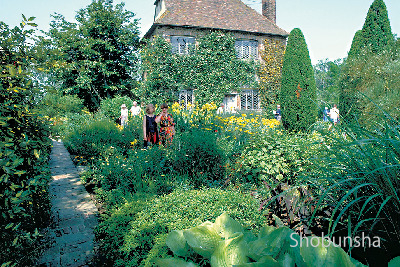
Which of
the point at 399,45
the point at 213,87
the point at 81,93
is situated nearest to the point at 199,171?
the point at 213,87

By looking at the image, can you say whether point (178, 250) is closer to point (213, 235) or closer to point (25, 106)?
point (213, 235)

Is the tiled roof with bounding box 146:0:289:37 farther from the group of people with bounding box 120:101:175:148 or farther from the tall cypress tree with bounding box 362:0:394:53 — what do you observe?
the group of people with bounding box 120:101:175:148

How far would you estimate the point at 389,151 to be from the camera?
1.64 m

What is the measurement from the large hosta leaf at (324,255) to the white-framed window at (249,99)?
18919 millimetres

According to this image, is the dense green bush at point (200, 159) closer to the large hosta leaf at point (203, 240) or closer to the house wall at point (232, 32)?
the large hosta leaf at point (203, 240)

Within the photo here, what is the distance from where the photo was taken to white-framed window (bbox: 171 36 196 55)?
712 inches

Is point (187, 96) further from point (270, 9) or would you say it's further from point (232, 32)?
point (270, 9)

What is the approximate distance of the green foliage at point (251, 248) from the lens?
3.72 ft

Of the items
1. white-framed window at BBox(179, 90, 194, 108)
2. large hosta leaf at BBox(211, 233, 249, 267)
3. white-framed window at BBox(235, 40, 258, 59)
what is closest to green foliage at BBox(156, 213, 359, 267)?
large hosta leaf at BBox(211, 233, 249, 267)

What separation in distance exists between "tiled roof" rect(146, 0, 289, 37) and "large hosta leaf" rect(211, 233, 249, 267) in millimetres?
17378

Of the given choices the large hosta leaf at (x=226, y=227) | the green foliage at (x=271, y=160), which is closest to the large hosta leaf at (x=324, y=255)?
the large hosta leaf at (x=226, y=227)

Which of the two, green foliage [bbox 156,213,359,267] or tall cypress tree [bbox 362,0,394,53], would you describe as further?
tall cypress tree [bbox 362,0,394,53]

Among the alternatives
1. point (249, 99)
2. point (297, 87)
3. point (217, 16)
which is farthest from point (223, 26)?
point (297, 87)

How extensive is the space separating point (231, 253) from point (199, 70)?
17649mm
